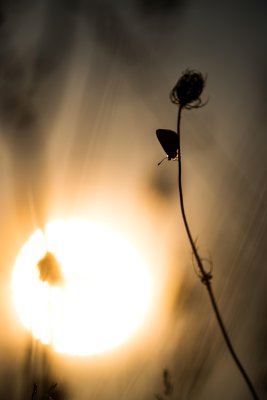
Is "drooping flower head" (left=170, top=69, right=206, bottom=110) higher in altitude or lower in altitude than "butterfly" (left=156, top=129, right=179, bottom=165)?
higher

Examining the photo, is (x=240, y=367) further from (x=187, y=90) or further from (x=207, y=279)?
(x=187, y=90)

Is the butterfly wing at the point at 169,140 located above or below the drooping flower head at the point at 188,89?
below

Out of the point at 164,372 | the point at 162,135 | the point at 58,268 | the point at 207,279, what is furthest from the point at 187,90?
the point at 58,268

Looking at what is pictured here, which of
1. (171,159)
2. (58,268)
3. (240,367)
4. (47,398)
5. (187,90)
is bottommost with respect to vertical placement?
(240,367)

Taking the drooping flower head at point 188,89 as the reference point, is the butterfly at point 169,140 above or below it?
below

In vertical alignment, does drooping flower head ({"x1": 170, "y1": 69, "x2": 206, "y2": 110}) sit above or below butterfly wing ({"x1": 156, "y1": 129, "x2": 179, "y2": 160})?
above
